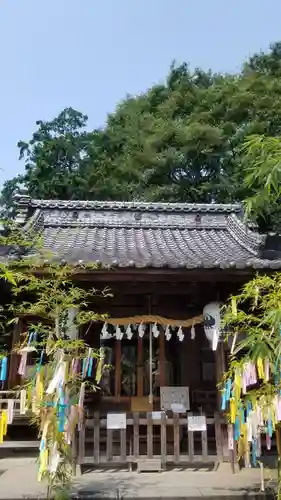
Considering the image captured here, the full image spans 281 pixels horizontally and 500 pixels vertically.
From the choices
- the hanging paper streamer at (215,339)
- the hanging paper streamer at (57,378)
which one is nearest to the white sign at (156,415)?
the hanging paper streamer at (215,339)

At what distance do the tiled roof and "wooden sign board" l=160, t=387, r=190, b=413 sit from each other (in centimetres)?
232

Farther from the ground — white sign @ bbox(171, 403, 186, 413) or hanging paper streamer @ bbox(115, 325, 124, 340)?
hanging paper streamer @ bbox(115, 325, 124, 340)

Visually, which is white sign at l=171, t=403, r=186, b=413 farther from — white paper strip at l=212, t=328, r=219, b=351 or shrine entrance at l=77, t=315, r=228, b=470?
white paper strip at l=212, t=328, r=219, b=351

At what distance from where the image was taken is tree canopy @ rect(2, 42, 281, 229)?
2238 cm

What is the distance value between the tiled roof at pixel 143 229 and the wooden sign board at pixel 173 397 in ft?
7.60

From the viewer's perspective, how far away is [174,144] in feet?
76.0

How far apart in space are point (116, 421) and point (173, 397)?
151 centimetres

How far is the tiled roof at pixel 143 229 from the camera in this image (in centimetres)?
882

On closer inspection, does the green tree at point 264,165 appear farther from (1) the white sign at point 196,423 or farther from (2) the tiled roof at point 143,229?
(1) the white sign at point 196,423

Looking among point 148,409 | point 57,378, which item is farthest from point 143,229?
point 57,378

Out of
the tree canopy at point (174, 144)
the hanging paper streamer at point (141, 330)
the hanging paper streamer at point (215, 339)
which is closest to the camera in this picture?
the hanging paper streamer at point (215, 339)

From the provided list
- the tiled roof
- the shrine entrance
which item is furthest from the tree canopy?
the shrine entrance

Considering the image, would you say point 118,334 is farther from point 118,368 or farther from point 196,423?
point 196,423

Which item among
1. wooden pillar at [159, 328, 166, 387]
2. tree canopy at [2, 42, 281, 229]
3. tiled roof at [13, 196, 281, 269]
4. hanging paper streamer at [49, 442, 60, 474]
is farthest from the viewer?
tree canopy at [2, 42, 281, 229]
